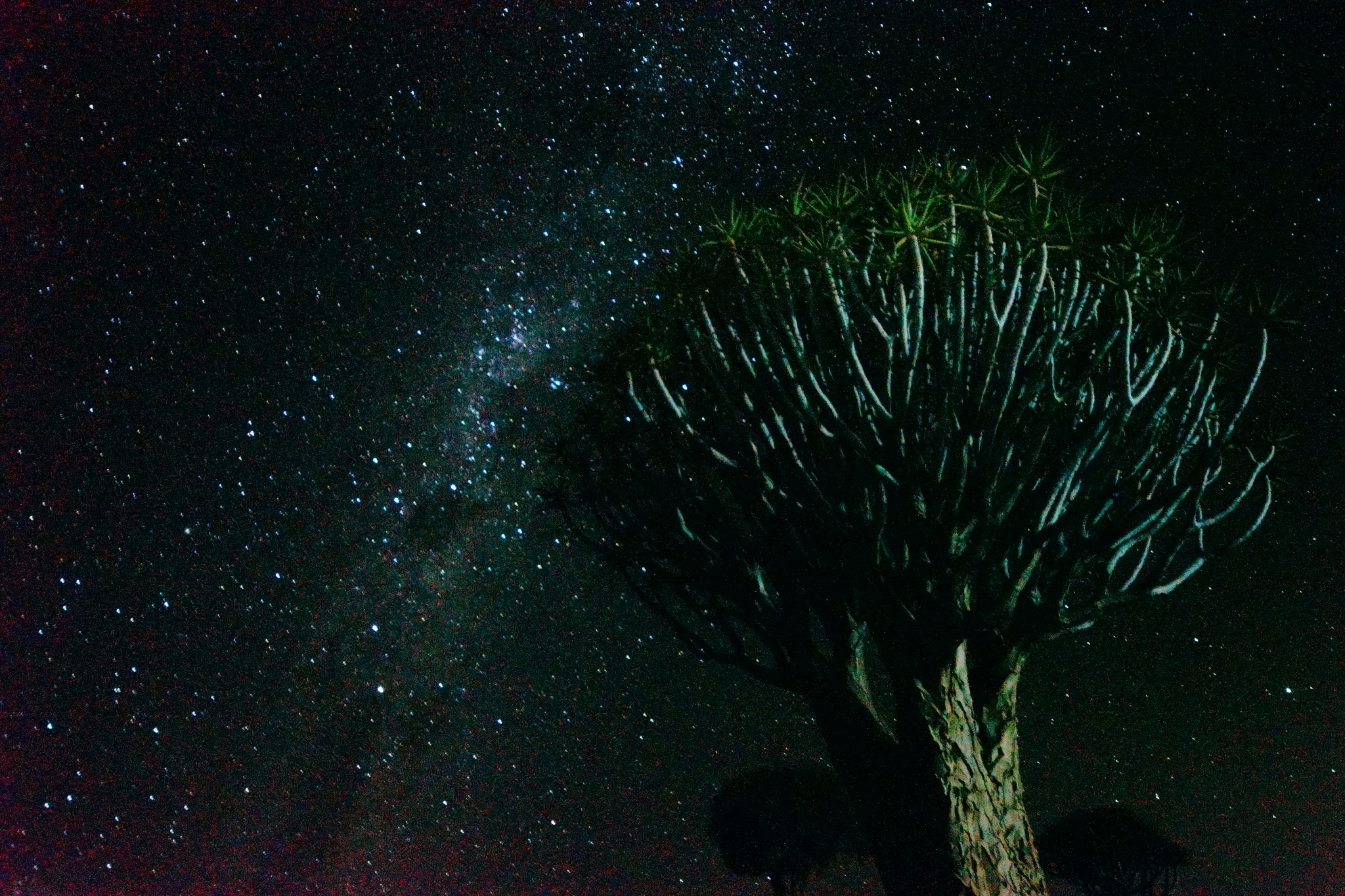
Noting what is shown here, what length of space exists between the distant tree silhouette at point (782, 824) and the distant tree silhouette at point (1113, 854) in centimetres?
162

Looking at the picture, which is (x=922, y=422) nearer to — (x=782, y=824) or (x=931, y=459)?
(x=931, y=459)

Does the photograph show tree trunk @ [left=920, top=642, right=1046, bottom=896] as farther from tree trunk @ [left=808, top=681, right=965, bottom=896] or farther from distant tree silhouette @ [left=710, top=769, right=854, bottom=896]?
distant tree silhouette @ [left=710, top=769, right=854, bottom=896]

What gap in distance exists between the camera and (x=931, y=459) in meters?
4.18

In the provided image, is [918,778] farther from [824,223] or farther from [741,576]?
[824,223]

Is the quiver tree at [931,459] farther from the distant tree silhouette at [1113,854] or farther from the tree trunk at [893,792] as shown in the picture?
the distant tree silhouette at [1113,854]

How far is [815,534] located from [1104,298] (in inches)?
70.9

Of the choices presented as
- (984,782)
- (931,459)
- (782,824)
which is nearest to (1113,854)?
(782,824)

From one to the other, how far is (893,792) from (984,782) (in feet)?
1.25

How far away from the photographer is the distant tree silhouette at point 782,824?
7504mm

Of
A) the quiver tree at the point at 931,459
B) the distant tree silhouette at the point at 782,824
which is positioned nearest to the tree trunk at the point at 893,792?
the quiver tree at the point at 931,459

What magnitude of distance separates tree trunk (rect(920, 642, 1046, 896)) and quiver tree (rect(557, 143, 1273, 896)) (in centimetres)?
1

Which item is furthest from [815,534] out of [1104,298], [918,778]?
[1104,298]

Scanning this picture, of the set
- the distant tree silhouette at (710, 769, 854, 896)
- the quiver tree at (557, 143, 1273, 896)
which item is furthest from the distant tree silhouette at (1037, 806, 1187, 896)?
the quiver tree at (557, 143, 1273, 896)

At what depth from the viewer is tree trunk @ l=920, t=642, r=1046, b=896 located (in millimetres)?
3910
